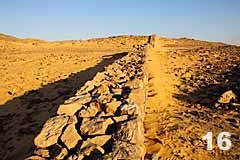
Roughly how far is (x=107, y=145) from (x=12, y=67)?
45.5 feet

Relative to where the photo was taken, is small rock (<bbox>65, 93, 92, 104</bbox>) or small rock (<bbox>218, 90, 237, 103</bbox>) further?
small rock (<bbox>218, 90, 237, 103</bbox>)

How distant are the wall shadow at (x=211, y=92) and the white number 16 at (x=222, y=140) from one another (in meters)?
1.66

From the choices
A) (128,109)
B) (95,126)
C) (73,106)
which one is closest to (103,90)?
(73,106)

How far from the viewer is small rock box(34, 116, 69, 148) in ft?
14.4

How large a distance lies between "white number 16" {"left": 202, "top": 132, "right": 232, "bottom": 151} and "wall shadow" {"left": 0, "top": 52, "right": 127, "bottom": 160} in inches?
113

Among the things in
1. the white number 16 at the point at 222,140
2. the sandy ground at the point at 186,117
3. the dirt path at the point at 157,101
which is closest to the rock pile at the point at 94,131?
the dirt path at the point at 157,101

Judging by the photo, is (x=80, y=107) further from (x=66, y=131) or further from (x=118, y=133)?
(x=118, y=133)

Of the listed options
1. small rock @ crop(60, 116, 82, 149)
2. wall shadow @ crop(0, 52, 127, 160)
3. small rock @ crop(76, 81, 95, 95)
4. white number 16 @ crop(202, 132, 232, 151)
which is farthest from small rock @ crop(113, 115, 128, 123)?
small rock @ crop(76, 81, 95, 95)

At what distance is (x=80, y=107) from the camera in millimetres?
5512

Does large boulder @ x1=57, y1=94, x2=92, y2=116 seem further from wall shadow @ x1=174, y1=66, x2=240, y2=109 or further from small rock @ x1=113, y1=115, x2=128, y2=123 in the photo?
wall shadow @ x1=174, y1=66, x2=240, y2=109

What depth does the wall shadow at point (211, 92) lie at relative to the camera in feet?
25.4

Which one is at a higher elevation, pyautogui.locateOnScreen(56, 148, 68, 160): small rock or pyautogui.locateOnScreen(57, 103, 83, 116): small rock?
pyautogui.locateOnScreen(57, 103, 83, 116): small rock

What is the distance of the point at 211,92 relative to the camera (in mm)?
8523

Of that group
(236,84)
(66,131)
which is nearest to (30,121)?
(66,131)
